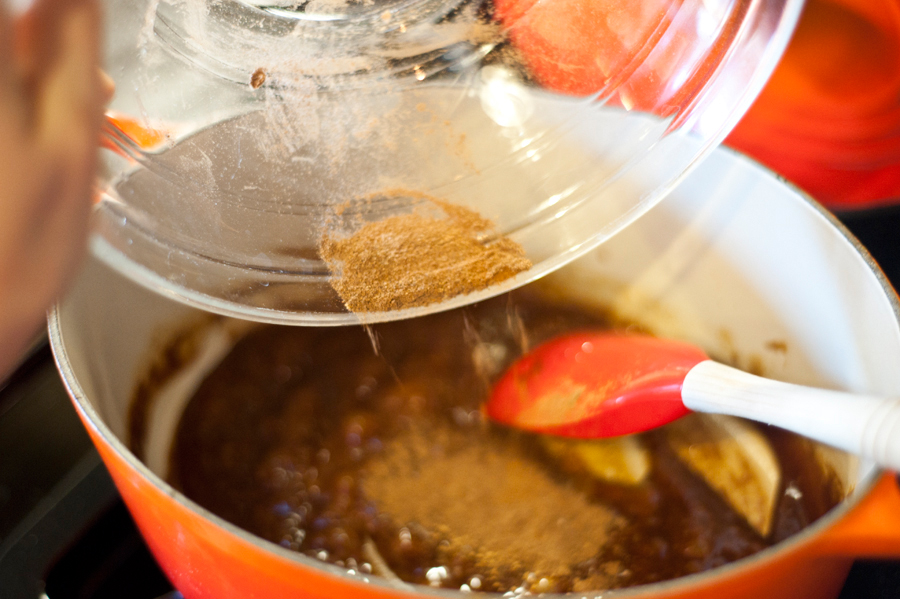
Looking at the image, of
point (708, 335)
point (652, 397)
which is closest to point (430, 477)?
point (652, 397)

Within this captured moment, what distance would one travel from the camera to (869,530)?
33 cm

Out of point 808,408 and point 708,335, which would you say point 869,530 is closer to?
point 808,408

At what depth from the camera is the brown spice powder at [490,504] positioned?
565mm

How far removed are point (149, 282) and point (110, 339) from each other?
19 centimetres

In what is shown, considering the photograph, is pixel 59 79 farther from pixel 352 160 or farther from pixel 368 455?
pixel 368 455

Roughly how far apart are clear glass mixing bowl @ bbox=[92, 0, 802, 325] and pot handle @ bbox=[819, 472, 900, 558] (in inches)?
8.7

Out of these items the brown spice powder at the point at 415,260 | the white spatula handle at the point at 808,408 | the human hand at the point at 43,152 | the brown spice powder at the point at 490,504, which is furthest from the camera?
the brown spice powder at the point at 490,504

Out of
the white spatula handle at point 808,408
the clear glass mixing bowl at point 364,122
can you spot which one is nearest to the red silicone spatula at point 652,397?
the white spatula handle at point 808,408

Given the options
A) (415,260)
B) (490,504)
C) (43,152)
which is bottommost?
(490,504)

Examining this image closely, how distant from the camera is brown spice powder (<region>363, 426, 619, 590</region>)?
→ 0.56 meters

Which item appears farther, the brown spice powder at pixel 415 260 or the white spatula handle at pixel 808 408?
the brown spice powder at pixel 415 260

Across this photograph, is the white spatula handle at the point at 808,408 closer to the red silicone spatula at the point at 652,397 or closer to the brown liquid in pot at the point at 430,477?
the red silicone spatula at the point at 652,397

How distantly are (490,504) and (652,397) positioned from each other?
170mm

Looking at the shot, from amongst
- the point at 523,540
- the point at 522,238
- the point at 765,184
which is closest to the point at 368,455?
the point at 523,540
